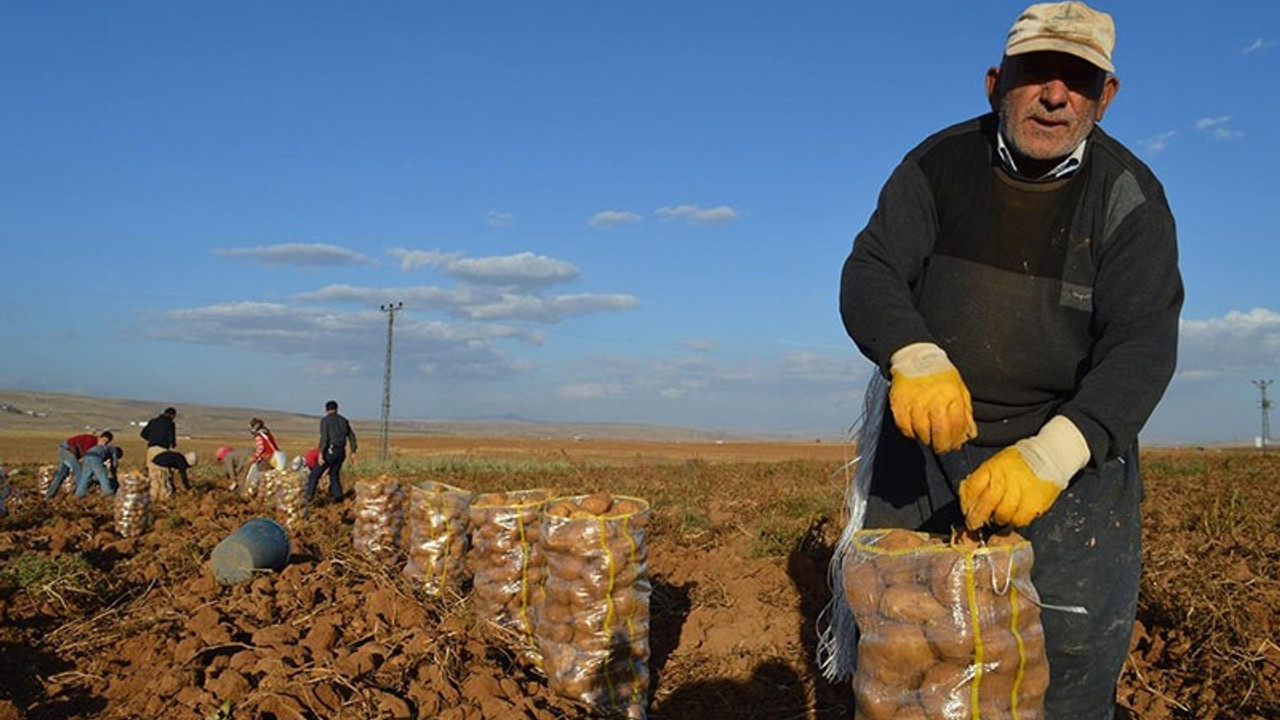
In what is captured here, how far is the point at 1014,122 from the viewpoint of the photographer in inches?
108

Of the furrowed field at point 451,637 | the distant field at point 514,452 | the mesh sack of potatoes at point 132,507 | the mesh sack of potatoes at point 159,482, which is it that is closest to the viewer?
the furrowed field at point 451,637

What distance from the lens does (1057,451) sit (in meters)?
2.30

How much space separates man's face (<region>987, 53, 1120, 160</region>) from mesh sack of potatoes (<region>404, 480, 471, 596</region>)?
15.1ft

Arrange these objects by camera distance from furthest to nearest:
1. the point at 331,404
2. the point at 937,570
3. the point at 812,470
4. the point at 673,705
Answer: the point at 812,470
the point at 331,404
the point at 673,705
the point at 937,570

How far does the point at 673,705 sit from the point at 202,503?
9.00m

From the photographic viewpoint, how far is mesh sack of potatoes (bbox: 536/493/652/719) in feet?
14.6

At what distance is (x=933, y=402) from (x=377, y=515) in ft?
21.1

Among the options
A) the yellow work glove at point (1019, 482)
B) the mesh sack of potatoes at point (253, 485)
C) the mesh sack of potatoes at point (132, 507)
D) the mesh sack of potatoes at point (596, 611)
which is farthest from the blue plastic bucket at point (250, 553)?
the mesh sack of potatoes at point (253, 485)

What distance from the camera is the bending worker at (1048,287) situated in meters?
2.61

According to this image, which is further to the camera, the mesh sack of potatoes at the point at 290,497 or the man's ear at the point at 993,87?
the mesh sack of potatoes at the point at 290,497

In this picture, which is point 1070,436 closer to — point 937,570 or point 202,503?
point 937,570

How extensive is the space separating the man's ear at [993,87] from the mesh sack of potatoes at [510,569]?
3.25 meters

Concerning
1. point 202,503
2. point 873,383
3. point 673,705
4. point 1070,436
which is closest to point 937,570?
point 1070,436

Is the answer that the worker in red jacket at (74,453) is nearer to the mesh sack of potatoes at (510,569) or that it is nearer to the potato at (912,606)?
the mesh sack of potatoes at (510,569)
